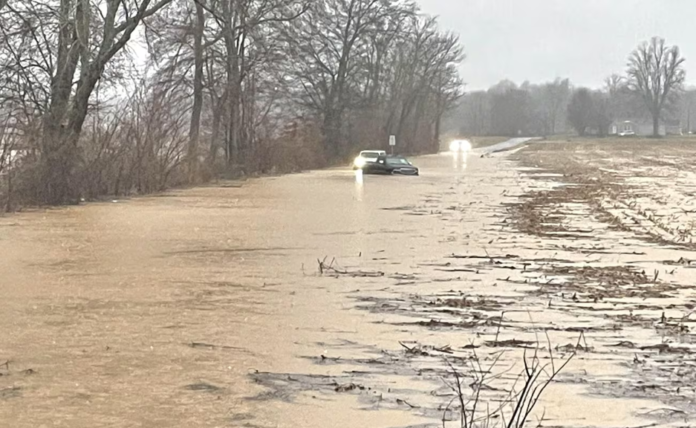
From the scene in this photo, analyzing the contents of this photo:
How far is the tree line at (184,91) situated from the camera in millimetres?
31531

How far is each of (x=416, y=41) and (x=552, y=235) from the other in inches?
3049

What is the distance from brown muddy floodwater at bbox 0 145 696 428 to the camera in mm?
7508

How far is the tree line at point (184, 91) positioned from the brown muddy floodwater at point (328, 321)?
30.8 feet

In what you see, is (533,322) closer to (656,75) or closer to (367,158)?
(367,158)

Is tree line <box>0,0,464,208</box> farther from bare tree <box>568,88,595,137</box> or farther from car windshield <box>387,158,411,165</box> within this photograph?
bare tree <box>568,88,595,137</box>

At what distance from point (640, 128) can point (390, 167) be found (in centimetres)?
14147

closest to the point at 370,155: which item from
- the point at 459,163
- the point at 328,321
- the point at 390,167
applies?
the point at 390,167

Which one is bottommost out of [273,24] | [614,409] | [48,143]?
[614,409]

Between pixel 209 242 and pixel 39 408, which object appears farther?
pixel 209 242

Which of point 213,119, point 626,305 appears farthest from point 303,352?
point 213,119

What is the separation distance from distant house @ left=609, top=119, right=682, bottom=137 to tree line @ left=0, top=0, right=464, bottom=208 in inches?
4022

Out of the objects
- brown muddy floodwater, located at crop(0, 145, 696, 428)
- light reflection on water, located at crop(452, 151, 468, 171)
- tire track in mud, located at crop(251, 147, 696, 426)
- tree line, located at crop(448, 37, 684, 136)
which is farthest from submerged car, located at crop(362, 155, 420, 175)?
tree line, located at crop(448, 37, 684, 136)

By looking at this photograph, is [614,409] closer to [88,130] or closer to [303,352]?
[303,352]

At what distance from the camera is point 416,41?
315 feet
